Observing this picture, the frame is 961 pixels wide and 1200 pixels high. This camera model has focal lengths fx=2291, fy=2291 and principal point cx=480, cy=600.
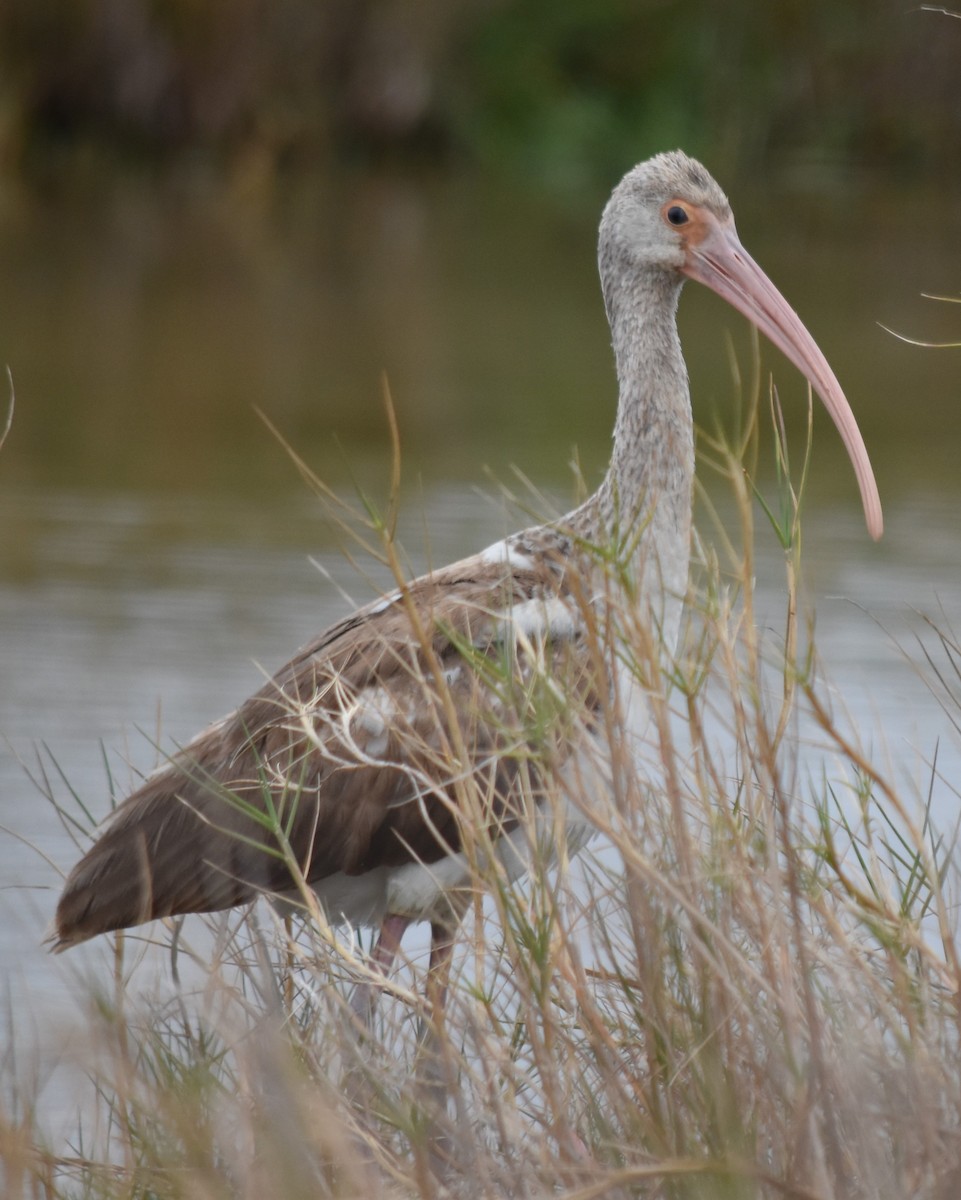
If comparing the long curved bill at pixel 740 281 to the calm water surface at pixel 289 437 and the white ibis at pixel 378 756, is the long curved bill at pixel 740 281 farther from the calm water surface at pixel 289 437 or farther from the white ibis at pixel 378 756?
the calm water surface at pixel 289 437

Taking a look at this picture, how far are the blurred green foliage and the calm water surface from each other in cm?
438

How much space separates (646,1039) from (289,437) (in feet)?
28.9

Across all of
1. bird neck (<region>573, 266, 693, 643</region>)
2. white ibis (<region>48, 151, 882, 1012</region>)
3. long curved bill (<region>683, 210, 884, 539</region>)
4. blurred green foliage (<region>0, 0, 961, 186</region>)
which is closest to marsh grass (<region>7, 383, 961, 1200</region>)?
white ibis (<region>48, 151, 882, 1012</region>)

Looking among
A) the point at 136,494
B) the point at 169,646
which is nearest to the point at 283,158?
the point at 136,494

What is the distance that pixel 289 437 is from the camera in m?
11.2

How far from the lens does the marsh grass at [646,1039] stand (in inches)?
88.7

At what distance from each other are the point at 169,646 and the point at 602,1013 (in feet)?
15.2

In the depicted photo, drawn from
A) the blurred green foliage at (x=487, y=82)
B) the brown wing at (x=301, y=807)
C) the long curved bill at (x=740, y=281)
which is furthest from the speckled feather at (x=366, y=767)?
the blurred green foliage at (x=487, y=82)

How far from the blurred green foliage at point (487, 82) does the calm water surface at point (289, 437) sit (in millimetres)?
4382

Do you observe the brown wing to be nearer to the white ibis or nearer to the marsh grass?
the white ibis

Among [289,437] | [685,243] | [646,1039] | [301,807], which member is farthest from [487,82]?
[646,1039]

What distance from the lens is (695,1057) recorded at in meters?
2.49

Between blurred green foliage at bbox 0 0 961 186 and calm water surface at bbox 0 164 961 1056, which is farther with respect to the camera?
blurred green foliage at bbox 0 0 961 186

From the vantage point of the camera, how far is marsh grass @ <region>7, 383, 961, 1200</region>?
7.39 feet
